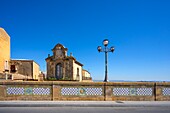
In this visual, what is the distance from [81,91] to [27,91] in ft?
12.2

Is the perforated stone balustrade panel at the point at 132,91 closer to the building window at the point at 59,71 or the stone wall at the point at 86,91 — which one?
the stone wall at the point at 86,91

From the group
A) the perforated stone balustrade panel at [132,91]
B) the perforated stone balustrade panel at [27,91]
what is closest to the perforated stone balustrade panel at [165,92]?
the perforated stone balustrade panel at [132,91]

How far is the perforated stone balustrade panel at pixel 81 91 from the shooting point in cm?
1252

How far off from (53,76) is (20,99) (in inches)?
1159

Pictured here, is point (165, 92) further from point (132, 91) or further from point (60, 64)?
point (60, 64)

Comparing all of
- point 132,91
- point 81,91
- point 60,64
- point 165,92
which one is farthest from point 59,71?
point 165,92

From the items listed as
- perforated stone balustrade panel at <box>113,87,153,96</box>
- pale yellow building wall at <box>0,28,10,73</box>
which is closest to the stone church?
pale yellow building wall at <box>0,28,10,73</box>

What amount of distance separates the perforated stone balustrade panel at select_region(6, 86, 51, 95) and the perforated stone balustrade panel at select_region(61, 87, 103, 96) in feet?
3.73

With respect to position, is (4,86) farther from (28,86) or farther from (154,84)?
(154,84)

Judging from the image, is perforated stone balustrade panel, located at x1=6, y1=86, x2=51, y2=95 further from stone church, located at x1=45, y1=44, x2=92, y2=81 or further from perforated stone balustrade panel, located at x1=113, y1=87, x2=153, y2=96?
stone church, located at x1=45, y1=44, x2=92, y2=81

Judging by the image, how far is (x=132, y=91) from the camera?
41.4 feet

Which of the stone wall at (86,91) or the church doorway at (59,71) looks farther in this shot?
the church doorway at (59,71)

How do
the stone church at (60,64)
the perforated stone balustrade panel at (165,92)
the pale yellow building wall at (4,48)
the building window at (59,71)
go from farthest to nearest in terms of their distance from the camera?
the building window at (59,71) < the stone church at (60,64) < the pale yellow building wall at (4,48) < the perforated stone balustrade panel at (165,92)

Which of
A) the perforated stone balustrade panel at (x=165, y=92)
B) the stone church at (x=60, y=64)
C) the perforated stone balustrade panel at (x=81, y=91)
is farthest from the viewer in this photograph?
the stone church at (x=60, y=64)
